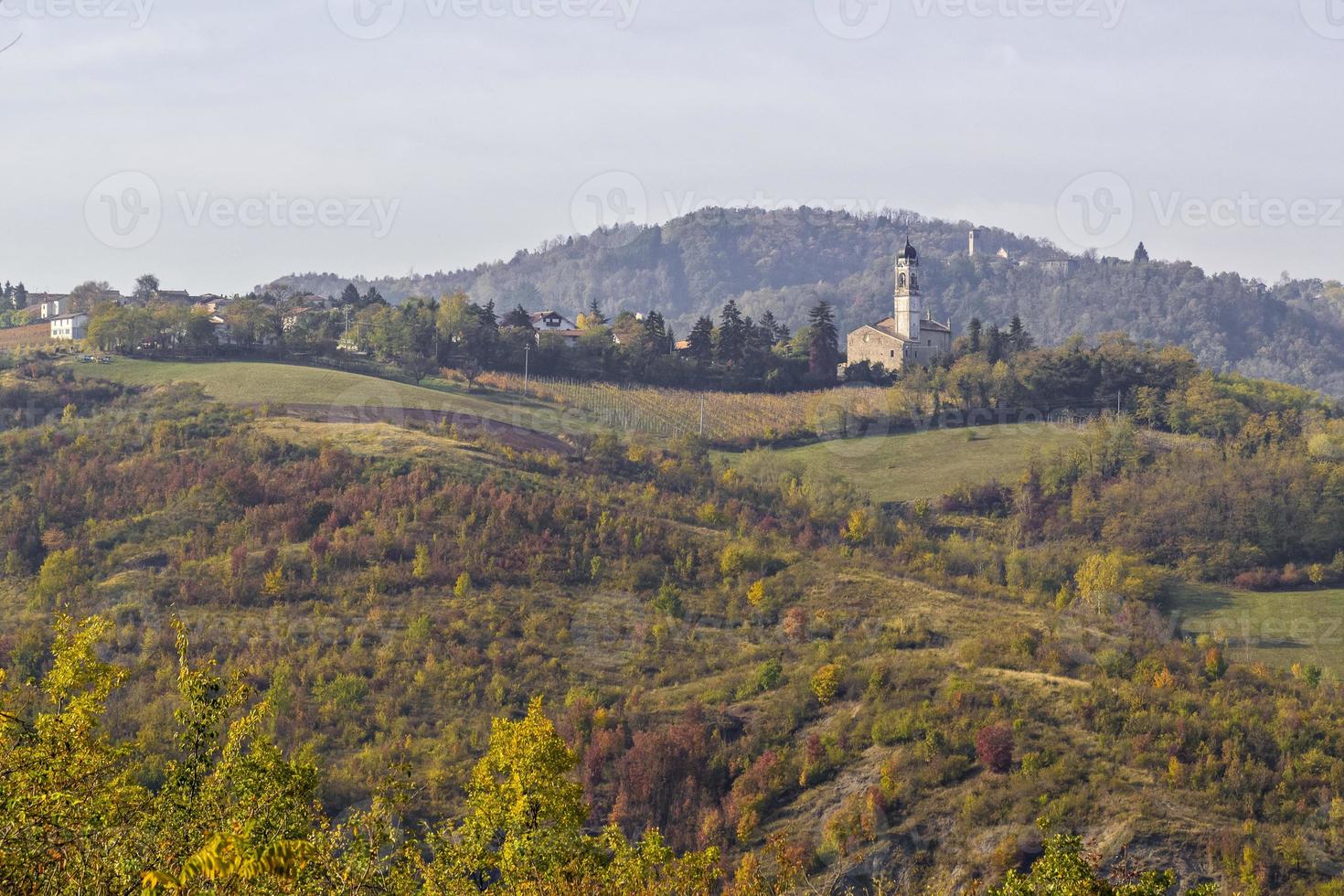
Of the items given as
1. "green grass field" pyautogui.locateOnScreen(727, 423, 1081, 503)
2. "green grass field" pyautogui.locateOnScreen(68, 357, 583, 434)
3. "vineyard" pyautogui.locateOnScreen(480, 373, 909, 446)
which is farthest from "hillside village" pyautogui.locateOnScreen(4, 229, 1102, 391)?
"green grass field" pyautogui.locateOnScreen(727, 423, 1081, 503)

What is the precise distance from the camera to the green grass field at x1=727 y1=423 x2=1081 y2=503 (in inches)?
3059

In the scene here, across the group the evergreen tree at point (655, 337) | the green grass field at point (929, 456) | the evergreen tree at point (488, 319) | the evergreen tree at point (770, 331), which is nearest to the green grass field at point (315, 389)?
the evergreen tree at point (488, 319)

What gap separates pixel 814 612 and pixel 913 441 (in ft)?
106

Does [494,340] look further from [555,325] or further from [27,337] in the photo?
[27,337]

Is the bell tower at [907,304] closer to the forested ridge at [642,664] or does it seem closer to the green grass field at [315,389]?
the forested ridge at [642,664]

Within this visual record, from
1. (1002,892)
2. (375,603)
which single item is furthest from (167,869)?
(375,603)

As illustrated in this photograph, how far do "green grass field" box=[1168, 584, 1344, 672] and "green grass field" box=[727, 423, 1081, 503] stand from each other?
15.1 m

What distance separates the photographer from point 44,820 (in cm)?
1359

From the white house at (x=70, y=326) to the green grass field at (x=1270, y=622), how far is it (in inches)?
2992

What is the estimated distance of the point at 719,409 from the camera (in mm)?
92438

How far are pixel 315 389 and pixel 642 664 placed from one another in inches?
1446

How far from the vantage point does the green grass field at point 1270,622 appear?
5703 cm

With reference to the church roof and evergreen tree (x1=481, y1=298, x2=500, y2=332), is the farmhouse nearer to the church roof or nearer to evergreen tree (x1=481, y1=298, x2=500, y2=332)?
evergreen tree (x1=481, y1=298, x2=500, y2=332)

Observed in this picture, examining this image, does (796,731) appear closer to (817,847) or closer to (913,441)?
(817,847)
